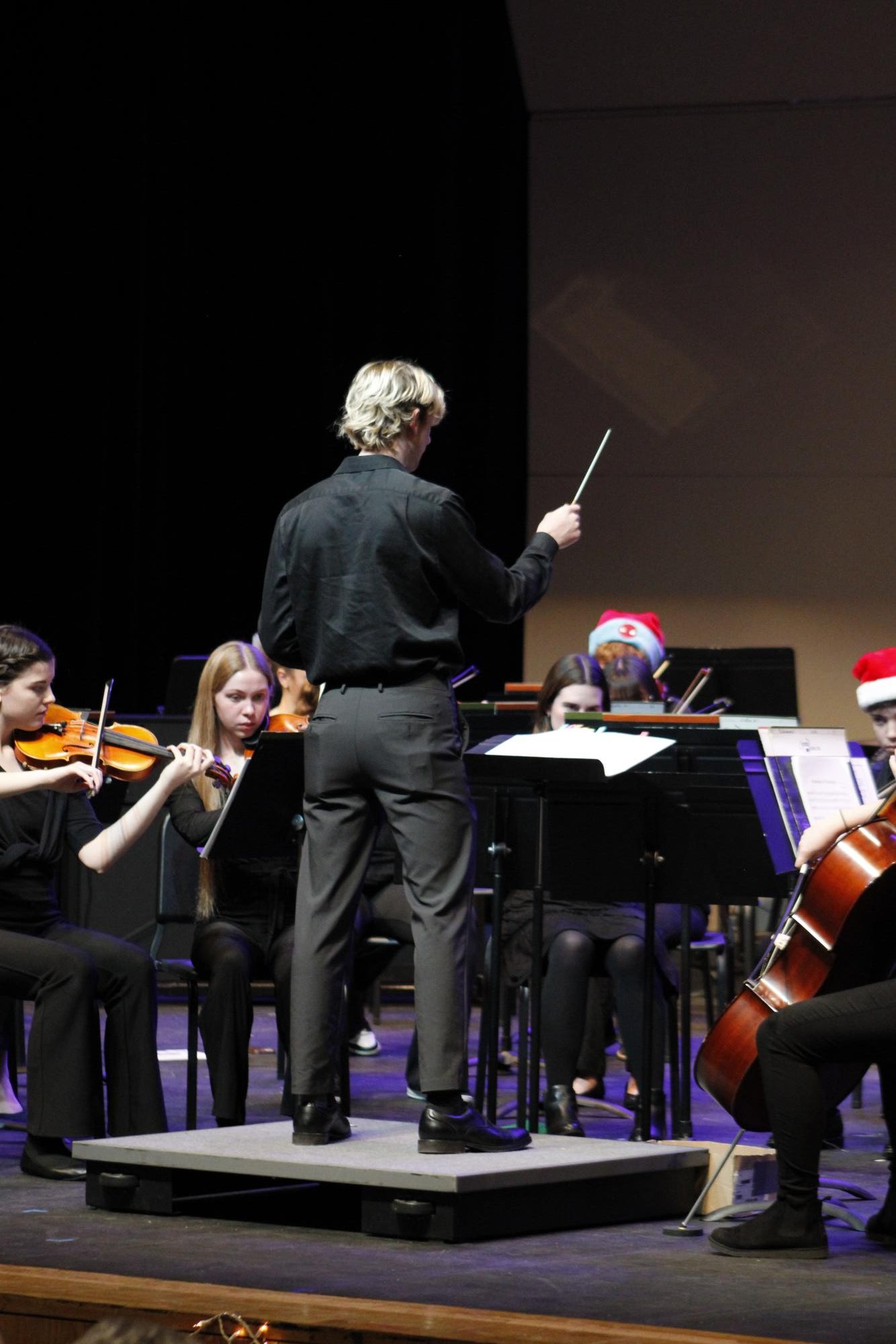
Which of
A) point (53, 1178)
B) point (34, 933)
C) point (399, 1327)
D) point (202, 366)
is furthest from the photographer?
point (202, 366)

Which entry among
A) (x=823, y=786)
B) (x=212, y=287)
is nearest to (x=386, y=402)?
(x=823, y=786)

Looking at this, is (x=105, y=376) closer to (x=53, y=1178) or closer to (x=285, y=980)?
(x=285, y=980)

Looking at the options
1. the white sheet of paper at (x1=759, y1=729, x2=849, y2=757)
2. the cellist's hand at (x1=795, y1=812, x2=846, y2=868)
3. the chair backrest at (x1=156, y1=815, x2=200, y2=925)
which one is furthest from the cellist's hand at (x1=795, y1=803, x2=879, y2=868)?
the chair backrest at (x1=156, y1=815, x2=200, y2=925)

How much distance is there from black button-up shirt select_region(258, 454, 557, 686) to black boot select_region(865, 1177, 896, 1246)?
1.11 metres

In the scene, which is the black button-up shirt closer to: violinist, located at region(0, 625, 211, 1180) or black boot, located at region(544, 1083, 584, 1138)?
violinist, located at region(0, 625, 211, 1180)

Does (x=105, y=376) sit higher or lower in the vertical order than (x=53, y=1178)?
higher

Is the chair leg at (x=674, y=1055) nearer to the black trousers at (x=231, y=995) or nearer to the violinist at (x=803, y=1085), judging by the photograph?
the black trousers at (x=231, y=995)

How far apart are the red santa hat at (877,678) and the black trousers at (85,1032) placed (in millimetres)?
1498

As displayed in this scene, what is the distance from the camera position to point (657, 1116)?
3.89m

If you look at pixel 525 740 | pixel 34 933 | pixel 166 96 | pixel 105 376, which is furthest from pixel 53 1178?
pixel 166 96

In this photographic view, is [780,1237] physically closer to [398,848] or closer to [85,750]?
[398,848]

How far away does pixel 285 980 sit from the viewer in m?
3.82

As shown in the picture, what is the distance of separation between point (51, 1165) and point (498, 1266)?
3.49ft

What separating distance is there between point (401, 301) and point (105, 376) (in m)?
1.37
